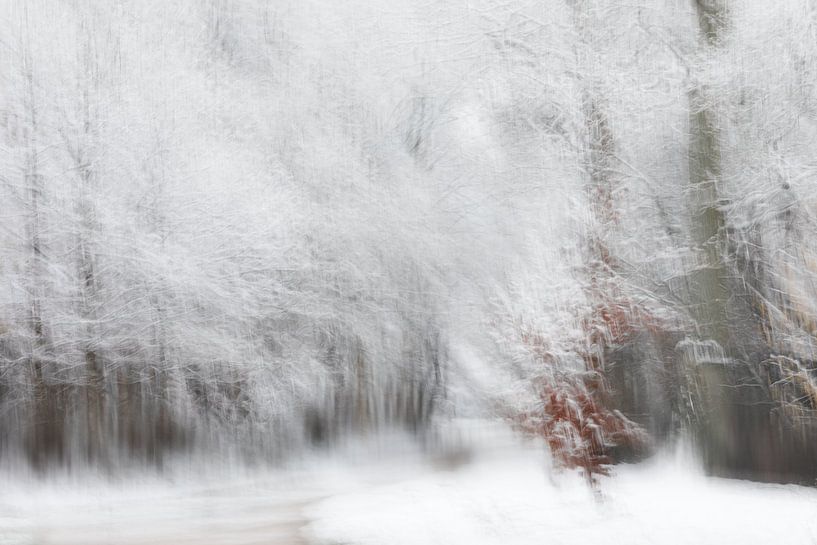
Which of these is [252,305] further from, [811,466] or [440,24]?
[811,466]

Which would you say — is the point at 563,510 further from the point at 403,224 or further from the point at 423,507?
the point at 403,224

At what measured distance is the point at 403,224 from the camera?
9.85ft

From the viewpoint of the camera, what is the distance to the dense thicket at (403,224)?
2.91m

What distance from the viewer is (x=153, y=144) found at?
117 inches

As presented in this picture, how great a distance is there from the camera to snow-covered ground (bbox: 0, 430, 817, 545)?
2.80 m

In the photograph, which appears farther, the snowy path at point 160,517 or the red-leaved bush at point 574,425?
the red-leaved bush at point 574,425

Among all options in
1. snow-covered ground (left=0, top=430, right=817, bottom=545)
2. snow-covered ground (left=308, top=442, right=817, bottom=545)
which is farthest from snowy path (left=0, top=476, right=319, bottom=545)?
snow-covered ground (left=308, top=442, right=817, bottom=545)

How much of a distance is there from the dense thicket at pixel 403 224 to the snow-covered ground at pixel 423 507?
0.49 feet

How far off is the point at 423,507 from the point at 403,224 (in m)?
1.26

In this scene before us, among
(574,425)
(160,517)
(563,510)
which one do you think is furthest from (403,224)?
(160,517)

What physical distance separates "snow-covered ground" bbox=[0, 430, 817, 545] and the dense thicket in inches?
5.9

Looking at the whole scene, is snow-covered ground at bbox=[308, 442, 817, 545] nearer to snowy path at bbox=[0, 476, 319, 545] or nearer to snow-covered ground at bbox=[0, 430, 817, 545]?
snow-covered ground at bbox=[0, 430, 817, 545]

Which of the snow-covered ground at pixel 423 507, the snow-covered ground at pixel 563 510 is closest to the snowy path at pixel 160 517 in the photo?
the snow-covered ground at pixel 423 507

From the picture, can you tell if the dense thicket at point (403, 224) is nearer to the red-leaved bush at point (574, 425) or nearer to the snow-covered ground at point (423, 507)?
the red-leaved bush at point (574, 425)
